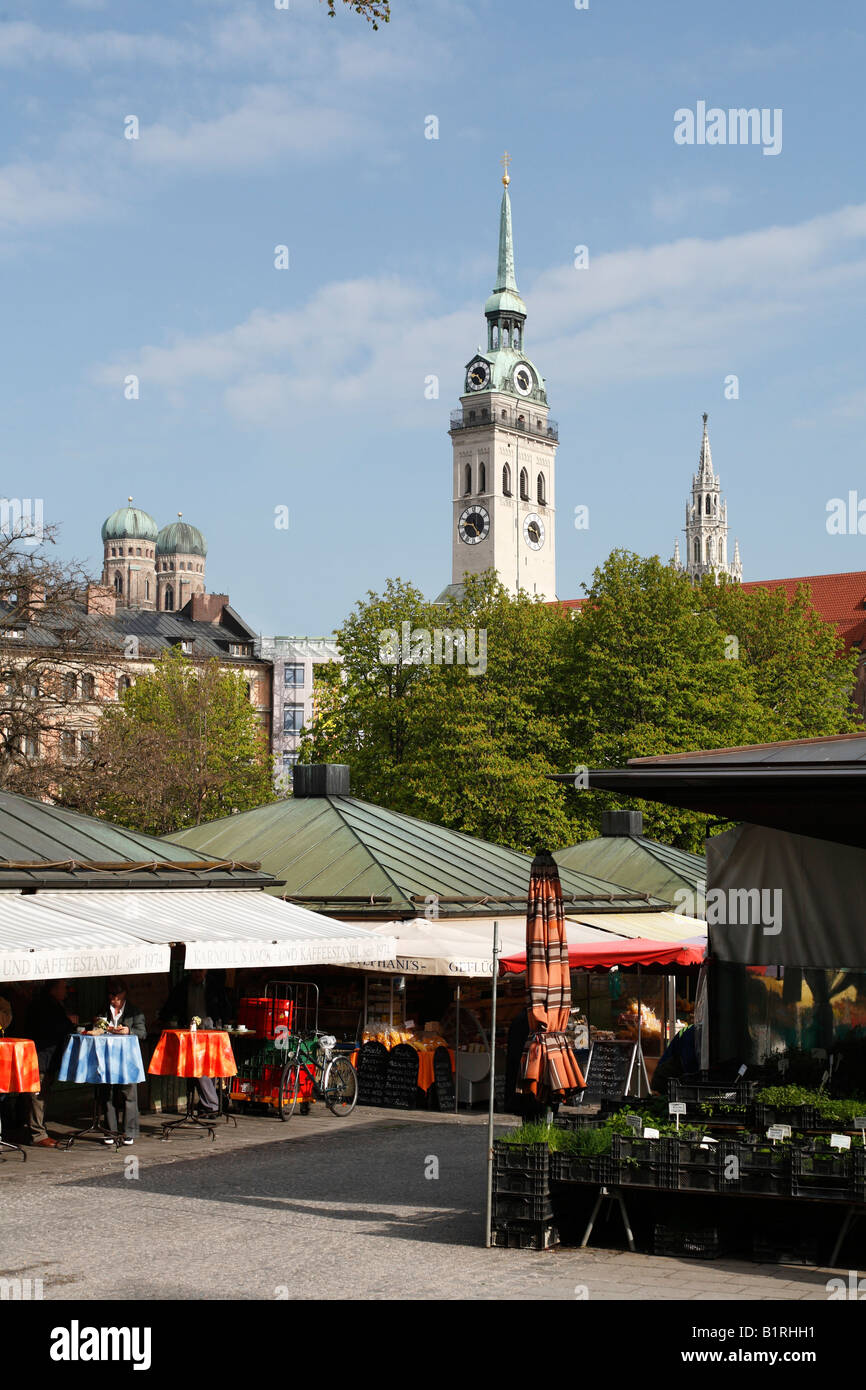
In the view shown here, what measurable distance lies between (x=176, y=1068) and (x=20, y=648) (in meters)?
37.5

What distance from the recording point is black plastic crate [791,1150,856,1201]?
35.6 feet

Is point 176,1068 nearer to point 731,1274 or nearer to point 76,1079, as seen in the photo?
point 76,1079

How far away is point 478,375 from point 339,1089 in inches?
4961

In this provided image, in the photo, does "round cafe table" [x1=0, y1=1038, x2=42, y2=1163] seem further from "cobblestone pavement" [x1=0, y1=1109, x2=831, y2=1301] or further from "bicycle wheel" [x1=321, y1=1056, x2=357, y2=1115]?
"bicycle wheel" [x1=321, y1=1056, x2=357, y2=1115]

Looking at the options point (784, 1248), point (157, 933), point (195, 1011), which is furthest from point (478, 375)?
point (784, 1248)

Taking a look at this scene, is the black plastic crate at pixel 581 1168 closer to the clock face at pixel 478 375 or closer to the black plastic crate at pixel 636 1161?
the black plastic crate at pixel 636 1161

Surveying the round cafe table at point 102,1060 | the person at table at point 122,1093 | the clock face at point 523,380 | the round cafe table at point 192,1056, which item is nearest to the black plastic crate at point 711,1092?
the round cafe table at point 192,1056

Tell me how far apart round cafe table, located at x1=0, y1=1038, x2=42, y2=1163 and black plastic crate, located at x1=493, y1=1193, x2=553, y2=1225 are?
5.89 metres

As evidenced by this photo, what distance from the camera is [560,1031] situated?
43.1ft

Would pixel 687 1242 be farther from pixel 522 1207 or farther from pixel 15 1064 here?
pixel 15 1064

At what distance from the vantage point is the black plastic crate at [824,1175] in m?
10.8

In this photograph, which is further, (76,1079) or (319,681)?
(319,681)
